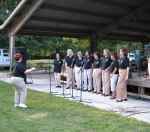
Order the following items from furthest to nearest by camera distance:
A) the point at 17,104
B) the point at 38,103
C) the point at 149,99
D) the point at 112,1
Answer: the point at 112,1 → the point at 149,99 → the point at 38,103 → the point at 17,104

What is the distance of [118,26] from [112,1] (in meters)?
3.29

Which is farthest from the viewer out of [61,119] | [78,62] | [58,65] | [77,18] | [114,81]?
[77,18]

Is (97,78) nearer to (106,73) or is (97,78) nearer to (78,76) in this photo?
(106,73)

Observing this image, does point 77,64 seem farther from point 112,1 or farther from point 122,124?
point 122,124

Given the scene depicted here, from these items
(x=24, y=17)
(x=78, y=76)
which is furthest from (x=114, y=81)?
(x=24, y=17)

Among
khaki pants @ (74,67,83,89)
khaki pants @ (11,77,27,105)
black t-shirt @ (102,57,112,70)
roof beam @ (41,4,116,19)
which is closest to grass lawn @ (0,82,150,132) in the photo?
khaki pants @ (11,77,27,105)

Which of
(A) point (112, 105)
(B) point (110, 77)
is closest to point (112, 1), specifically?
(B) point (110, 77)

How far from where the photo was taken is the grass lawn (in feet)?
27.5

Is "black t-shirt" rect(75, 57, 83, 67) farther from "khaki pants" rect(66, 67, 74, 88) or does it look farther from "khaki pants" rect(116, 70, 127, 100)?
"khaki pants" rect(116, 70, 127, 100)

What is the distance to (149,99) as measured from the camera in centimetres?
1345

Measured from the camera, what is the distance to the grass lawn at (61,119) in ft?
27.5

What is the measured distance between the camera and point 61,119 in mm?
9398

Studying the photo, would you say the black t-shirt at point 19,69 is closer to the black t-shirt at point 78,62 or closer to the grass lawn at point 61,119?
the grass lawn at point 61,119

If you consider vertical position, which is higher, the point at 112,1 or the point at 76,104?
the point at 112,1
